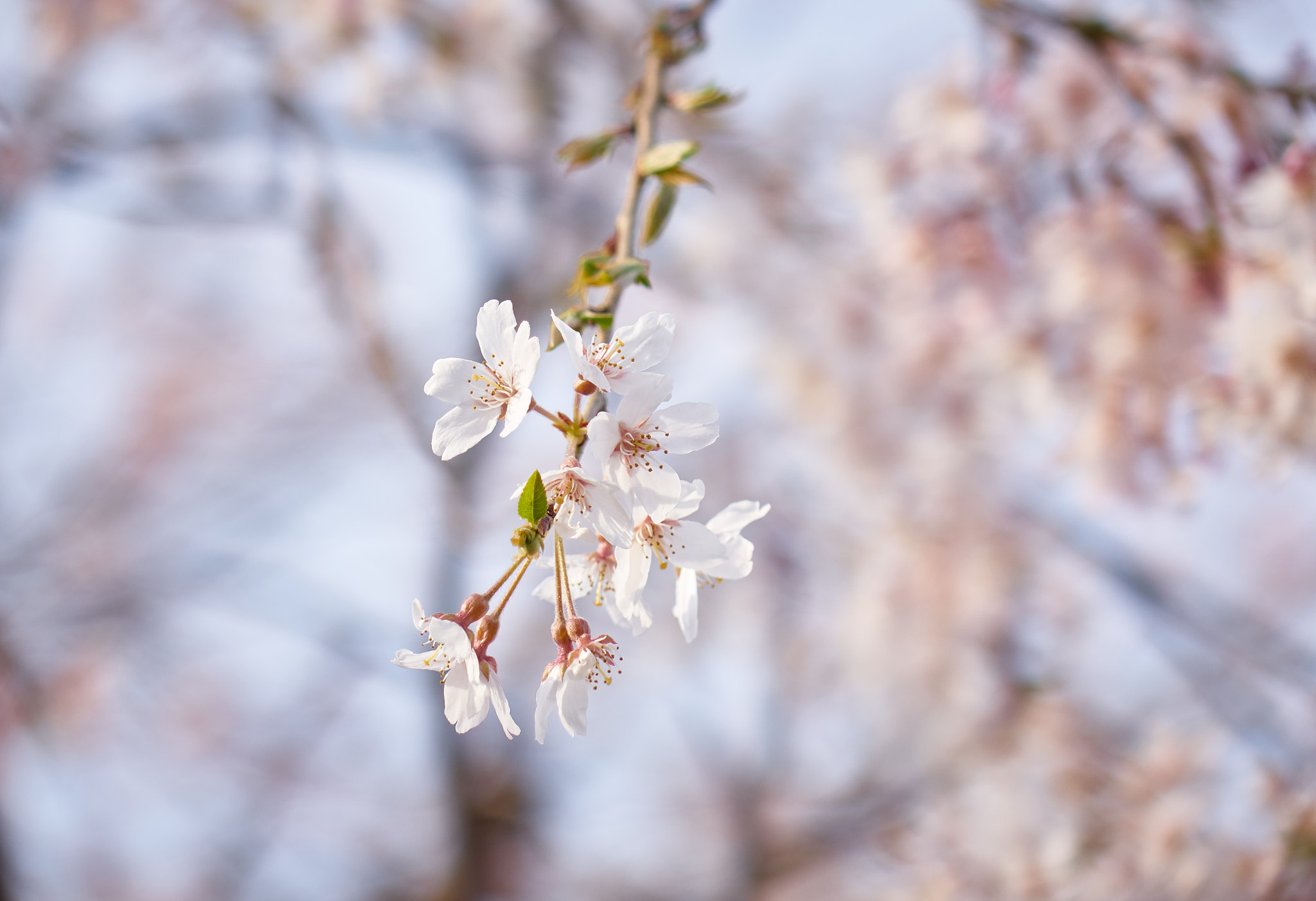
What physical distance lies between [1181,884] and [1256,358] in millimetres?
2157

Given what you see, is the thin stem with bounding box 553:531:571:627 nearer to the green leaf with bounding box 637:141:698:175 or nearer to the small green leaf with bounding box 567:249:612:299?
the small green leaf with bounding box 567:249:612:299

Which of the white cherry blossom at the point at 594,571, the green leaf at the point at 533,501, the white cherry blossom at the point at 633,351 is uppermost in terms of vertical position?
the white cherry blossom at the point at 633,351

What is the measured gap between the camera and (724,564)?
0.63 metres

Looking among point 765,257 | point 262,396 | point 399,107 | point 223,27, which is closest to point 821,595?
point 765,257

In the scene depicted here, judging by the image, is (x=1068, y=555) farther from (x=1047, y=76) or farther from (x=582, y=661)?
(x=582, y=661)

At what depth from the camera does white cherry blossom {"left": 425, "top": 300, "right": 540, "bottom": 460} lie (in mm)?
568

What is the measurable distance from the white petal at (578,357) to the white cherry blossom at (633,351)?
0.04m

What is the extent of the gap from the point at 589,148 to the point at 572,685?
555 mm

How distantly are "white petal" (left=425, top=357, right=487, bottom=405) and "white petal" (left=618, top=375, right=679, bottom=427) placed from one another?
0.13 m

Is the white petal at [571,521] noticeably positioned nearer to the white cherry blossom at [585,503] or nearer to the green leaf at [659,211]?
the white cherry blossom at [585,503]

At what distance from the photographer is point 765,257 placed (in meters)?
3.47

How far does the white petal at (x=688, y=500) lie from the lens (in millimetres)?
594

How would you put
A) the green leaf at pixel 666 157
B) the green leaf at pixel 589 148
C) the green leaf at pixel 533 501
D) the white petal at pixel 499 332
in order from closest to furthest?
the green leaf at pixel 533 501 → the white petal at pixel 499 332 → the green leaf at pixel 666 157 → the green leaf at pixel 589 148

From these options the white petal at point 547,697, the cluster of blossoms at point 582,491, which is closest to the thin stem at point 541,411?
the cluster of blossoms at point 582,491
